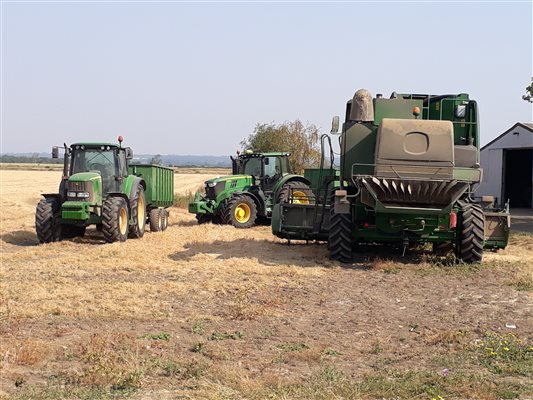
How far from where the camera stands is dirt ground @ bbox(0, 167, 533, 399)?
17.8 feet

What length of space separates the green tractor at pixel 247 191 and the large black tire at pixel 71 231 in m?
3.57

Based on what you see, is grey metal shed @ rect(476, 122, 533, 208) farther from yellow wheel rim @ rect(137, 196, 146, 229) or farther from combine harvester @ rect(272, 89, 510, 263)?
yellow wheel rim @ rect(137, 196, 146, 229)

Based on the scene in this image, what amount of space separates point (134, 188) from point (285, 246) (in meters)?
4.33

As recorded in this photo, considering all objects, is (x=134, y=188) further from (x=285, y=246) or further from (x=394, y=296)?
(x=394, y=296)

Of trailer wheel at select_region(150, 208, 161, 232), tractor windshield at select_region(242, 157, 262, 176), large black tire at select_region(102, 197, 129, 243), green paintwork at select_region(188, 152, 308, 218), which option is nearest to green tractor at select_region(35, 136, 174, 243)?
large black tire at select_region(102, 197, 129, 243)

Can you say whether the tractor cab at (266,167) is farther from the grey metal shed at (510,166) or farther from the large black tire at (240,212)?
the grey metal shed at (510,166)

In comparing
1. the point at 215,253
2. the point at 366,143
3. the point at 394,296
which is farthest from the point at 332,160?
the point at 394,296

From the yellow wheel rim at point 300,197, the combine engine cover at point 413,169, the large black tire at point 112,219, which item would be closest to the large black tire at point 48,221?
the large black tire at point 112,219

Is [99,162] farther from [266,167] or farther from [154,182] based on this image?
[266,167]

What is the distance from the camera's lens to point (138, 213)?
16.8 meters

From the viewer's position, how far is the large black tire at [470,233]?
11875 millimetres

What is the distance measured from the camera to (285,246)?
47.8 feet

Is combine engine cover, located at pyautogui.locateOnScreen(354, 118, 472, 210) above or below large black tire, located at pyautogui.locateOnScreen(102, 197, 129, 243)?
above

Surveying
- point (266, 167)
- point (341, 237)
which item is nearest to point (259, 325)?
point (341, 237)
